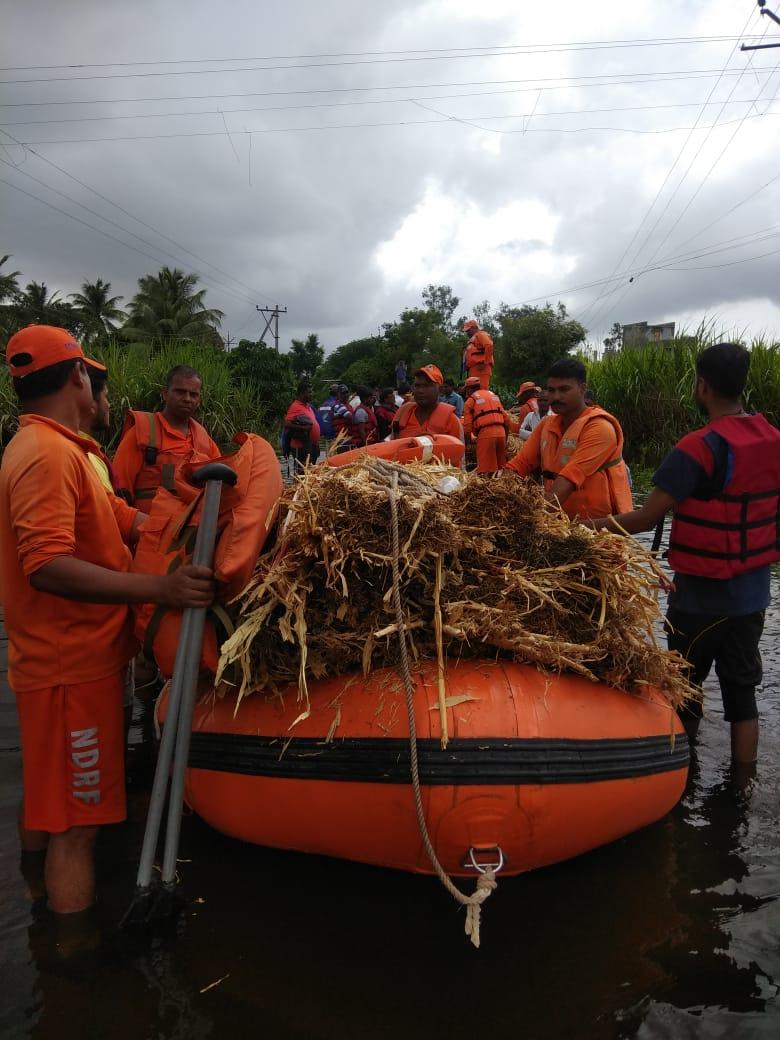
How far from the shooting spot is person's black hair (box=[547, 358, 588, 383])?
14.7ft

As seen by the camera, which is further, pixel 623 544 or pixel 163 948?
pixel 623 544

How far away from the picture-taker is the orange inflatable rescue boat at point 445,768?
8.45 ft

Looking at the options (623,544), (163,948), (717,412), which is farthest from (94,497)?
(717,412)

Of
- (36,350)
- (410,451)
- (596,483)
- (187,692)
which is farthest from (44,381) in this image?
(596,483)

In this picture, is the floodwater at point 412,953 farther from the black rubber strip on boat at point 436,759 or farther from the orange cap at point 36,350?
the orange cap at point 36,350

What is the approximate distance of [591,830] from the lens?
277 cm

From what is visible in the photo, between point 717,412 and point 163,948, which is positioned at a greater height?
point 717,412

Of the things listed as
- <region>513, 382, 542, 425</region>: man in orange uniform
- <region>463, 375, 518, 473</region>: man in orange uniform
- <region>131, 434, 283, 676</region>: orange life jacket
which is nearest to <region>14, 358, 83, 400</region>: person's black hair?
<region>131, 434, 283, 676</region>: orange life jacket

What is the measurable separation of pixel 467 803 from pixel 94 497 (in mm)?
1716

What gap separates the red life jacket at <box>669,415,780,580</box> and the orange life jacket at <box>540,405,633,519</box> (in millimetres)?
742

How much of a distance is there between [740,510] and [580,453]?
103 centimetres

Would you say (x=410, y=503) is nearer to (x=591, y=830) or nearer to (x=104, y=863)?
(x=591, y=830)

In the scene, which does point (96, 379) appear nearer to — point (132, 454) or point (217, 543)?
point (132, 454)

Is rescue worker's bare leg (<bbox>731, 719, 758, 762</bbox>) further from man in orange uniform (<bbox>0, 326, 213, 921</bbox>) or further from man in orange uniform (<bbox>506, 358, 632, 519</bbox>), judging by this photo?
man in orange uniform (<bbox>0, 326, 213, 921</bbox>)
